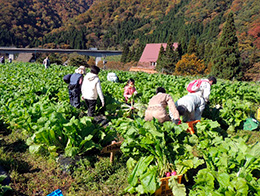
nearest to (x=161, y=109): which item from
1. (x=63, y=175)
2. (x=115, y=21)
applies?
(x=63, y=175)

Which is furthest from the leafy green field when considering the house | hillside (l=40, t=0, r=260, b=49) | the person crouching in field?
hillside (l=40, t=0, r=260, b=49)

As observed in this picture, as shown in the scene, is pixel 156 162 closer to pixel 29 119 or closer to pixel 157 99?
pixel 157 99

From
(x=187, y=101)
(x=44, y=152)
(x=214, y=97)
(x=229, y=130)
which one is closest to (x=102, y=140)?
(x=44, y=152)

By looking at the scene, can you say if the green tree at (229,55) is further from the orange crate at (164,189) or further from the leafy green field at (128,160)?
the orange crate at (164,189)

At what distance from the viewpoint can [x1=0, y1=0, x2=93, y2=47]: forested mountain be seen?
84500 mm

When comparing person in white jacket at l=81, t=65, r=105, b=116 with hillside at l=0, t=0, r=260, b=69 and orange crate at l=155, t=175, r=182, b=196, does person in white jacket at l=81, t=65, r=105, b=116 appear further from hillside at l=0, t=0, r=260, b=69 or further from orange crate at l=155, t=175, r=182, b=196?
hillside at l=0, t=0, r=260, b=69

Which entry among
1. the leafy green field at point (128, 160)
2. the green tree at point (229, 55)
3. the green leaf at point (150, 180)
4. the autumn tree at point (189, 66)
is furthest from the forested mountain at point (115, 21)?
the green leaf at point (150, 180)

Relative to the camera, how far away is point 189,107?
5.34 meters

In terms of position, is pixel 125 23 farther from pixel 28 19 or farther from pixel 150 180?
pixel 150 180

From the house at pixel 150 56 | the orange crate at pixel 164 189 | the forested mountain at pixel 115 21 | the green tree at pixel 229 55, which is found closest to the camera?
the orange crate at pixel 164 189

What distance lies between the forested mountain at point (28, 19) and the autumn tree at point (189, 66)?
7079 centimetres

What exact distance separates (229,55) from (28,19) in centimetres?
9163

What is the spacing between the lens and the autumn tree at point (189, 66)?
3312 centimetres

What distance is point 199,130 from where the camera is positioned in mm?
4164
